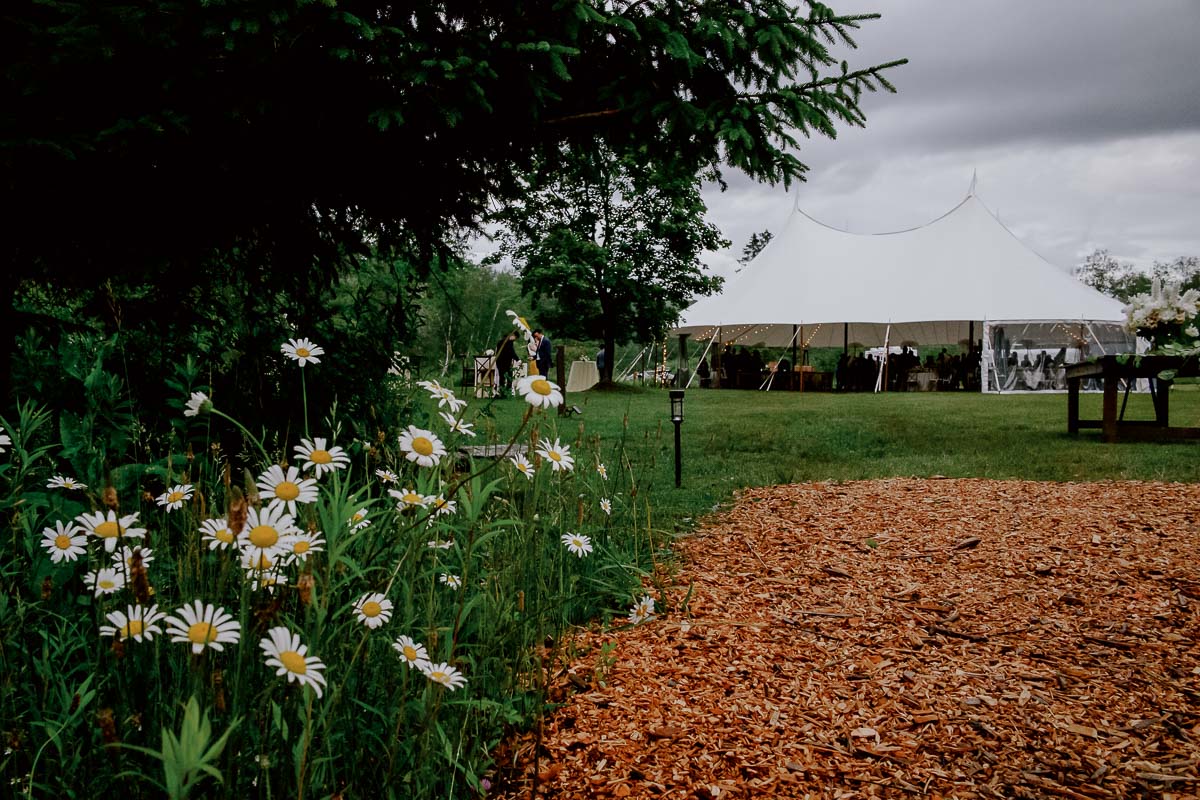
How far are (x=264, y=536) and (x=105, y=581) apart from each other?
0.39m

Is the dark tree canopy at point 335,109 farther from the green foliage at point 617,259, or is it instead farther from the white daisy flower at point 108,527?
the green foliage at point 617,259

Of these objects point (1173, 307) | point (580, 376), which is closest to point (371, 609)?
point (1173, 307)

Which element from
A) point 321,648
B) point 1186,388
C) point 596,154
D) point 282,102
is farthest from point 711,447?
point 1186,388

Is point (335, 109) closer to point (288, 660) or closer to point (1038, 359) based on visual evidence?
point (288, 660)

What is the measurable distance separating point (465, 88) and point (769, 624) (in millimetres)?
2329

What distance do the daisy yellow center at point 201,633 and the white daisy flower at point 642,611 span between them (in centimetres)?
195

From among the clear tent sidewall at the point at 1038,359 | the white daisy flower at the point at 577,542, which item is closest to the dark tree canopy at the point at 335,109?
the white daisy flower at the point at 577,542

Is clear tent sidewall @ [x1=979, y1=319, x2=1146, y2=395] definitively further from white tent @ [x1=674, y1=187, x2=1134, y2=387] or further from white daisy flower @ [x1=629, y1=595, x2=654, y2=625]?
white daisy flower @ [x1=629, y1=595, x2=654, y2=625]

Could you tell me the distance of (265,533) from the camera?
3.59 ft

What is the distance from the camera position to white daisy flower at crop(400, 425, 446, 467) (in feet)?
4.37

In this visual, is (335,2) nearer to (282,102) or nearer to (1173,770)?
(282,102)

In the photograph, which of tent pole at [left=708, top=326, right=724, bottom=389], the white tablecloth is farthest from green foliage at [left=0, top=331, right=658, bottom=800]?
A: tent pole at [left=708, top=326, right=724, bottom=389]

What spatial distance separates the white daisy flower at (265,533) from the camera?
42.8 inches

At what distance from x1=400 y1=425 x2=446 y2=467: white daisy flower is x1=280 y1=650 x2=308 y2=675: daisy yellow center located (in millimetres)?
397
